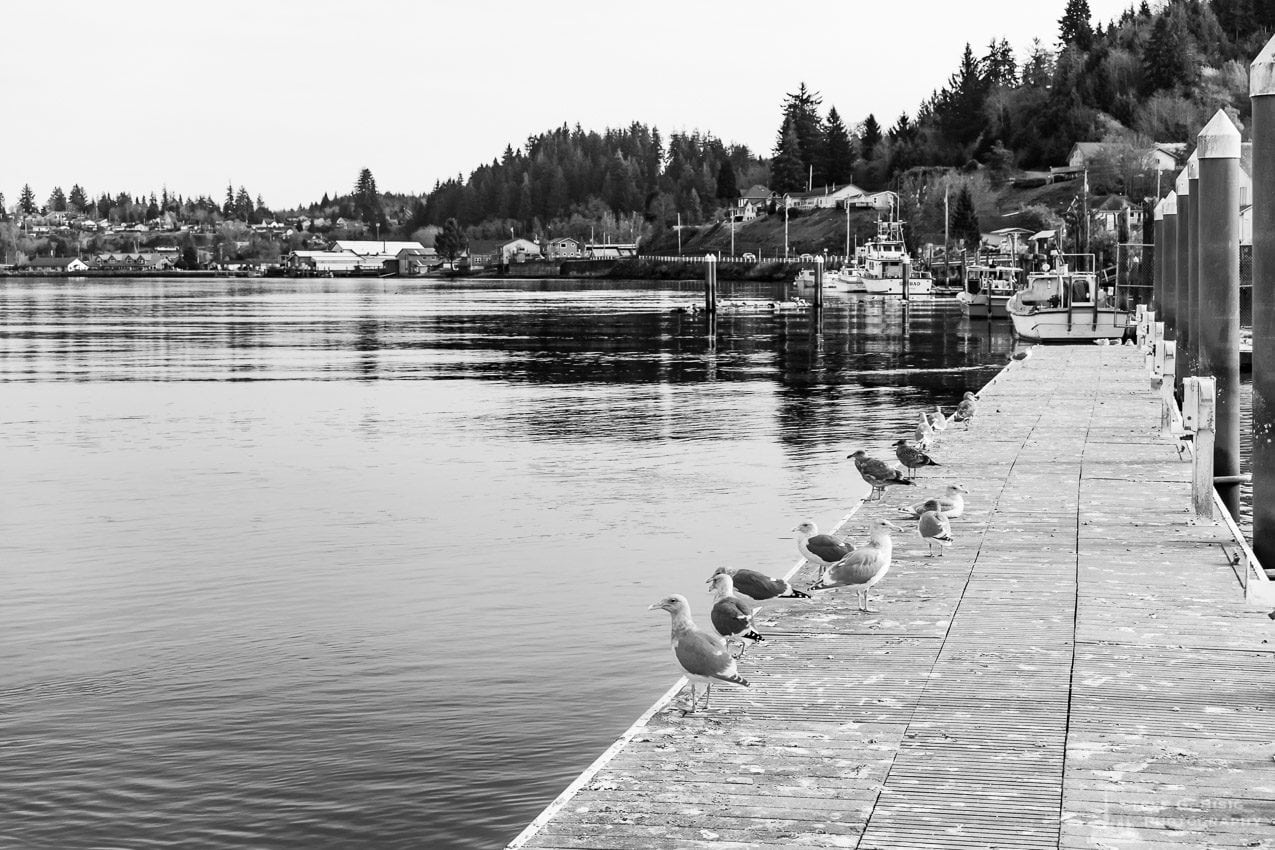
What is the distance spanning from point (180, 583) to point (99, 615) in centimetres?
185

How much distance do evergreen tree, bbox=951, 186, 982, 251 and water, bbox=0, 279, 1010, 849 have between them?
113727mm

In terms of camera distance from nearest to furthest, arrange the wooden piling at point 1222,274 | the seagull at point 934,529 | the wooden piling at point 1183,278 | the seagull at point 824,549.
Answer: the seagull at point 824,549 < the seagull at point 934,529 < the wooden piling at point 1222,274 < the wooden piling at point 1183,278

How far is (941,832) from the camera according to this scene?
28.3 feet

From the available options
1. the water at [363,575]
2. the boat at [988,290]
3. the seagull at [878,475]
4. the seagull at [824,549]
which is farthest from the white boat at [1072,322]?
the seagull at [824,549]

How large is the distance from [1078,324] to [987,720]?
5026cm

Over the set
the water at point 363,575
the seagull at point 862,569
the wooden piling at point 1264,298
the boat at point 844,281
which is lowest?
the water at point 363,575

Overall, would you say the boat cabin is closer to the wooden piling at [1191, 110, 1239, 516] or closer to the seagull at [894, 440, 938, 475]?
the wooden piling at [1191, 110, 1239, 516]

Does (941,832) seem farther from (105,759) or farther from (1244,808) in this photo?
(105,759)

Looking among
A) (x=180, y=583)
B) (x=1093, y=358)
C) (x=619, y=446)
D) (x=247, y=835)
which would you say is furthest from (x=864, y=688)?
(x=1093, y=358)

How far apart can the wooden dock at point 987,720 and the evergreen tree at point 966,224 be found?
491ft

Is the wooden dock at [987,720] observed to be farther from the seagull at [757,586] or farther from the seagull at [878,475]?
the seagull at [878,475]

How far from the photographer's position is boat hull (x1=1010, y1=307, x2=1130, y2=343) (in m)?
58.1

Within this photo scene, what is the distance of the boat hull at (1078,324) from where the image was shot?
58.1m

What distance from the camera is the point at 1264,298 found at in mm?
15109
